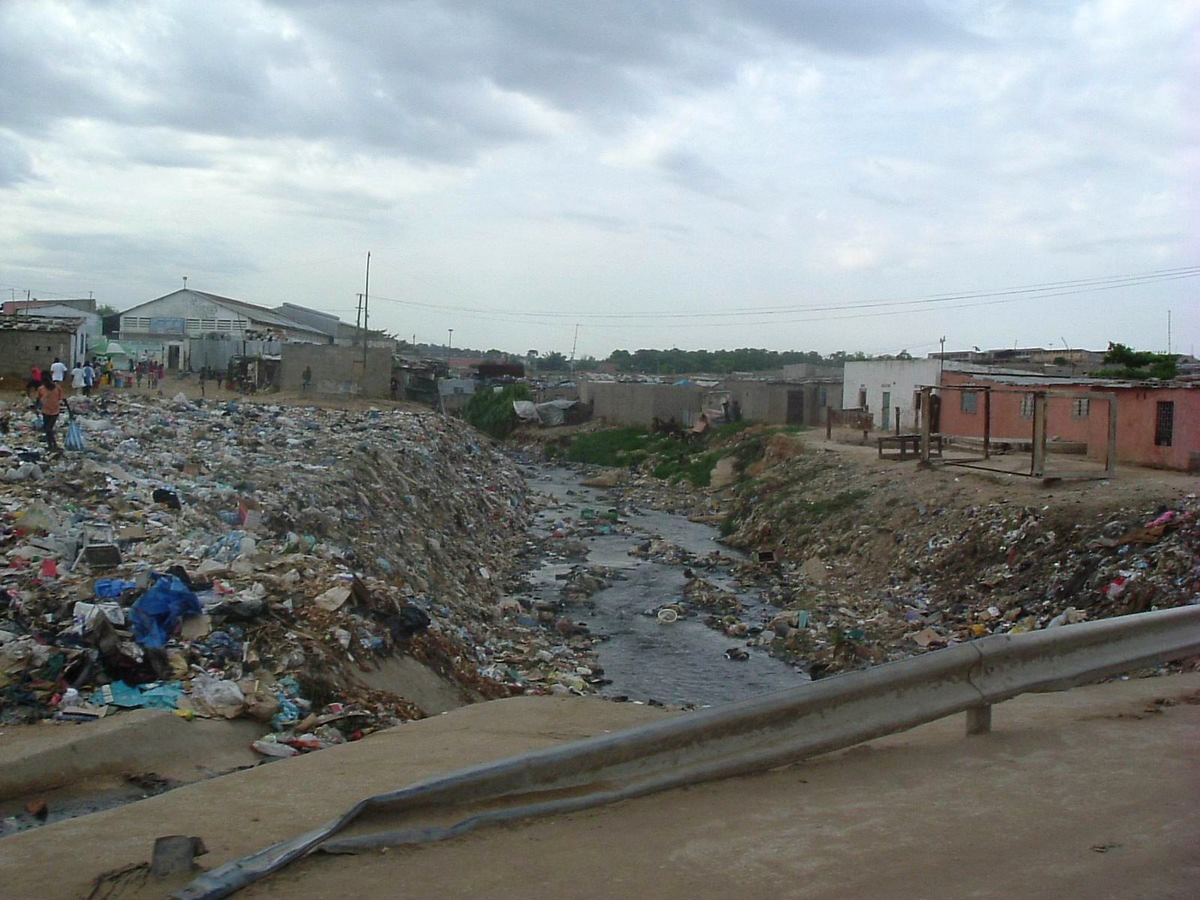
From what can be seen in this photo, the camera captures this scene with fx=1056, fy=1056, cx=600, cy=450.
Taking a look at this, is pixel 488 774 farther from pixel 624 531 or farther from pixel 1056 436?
pixel 1056 436

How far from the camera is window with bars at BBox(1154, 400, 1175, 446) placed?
19234 mm

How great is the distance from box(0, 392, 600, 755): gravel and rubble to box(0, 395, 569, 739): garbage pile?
0.02 metres

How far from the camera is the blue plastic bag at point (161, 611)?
6.77 metres

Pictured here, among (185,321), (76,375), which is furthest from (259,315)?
(76,375)

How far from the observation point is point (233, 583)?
26.6 ft

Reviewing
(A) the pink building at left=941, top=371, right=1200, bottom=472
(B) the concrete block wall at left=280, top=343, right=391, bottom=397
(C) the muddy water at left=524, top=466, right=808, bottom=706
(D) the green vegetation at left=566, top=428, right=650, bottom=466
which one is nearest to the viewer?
(C) the muddy water at left=524, top=466, right=808, bottom=706

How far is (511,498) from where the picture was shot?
25672 millimetres

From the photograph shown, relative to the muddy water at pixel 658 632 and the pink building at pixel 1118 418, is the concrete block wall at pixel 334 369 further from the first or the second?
the pink building at pixel 1118 418

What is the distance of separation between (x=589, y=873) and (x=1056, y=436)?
23.1 metres

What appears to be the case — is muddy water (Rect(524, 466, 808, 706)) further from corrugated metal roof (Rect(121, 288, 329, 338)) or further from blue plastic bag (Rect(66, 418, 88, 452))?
corrugated metal roof (Rect(121, 288, 329, 338))

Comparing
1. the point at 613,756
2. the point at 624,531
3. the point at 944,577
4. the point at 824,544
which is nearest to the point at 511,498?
the point at 624,531

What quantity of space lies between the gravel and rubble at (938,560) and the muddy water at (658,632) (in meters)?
0.32

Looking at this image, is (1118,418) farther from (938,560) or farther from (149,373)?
(149,373)

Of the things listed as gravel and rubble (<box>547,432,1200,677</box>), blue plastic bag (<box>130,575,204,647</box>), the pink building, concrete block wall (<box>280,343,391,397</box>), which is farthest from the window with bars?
concrete block wall (<box>280,343,391,397</box>)
